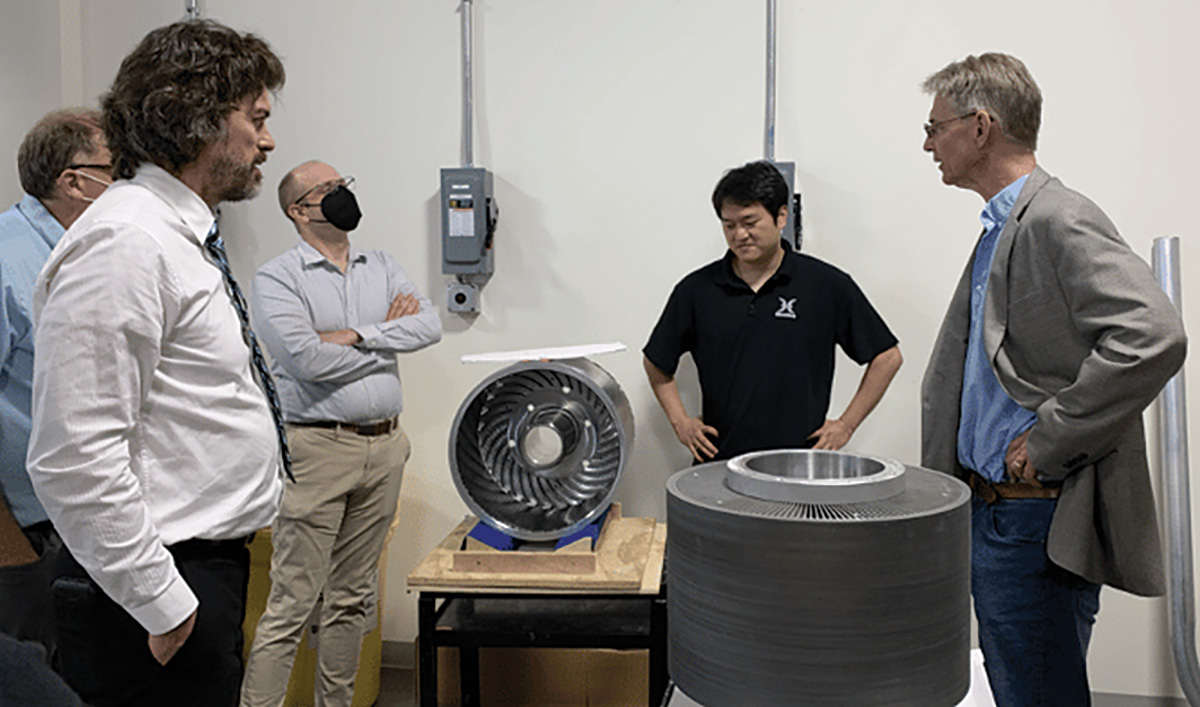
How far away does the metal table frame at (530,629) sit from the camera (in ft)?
6.68

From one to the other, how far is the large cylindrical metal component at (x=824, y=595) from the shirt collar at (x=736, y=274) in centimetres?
160

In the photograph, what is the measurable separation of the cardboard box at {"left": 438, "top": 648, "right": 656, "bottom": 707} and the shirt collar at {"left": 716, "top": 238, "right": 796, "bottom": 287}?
1.09 metres

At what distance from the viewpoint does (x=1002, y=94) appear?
1.73 metres

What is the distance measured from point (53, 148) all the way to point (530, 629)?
1.51m

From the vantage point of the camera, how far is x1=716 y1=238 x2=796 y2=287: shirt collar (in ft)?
8.07

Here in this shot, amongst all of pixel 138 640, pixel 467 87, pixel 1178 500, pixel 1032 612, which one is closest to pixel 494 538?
pixel 138 640

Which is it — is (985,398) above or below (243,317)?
below

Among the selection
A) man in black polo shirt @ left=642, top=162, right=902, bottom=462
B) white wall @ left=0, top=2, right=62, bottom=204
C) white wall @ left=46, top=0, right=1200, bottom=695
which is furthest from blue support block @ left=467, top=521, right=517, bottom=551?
white wall @ left=0, top=2, right=62, bottom=204

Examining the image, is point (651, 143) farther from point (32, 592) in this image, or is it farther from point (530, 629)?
point (32, 592)

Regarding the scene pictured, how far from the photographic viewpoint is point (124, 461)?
3.74ft

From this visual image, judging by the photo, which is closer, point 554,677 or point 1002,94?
point 1002,94

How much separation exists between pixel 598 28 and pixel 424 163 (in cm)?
73

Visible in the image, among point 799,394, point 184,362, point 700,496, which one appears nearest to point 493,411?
point 799,394

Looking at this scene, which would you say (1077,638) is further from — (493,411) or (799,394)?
(493,411)
